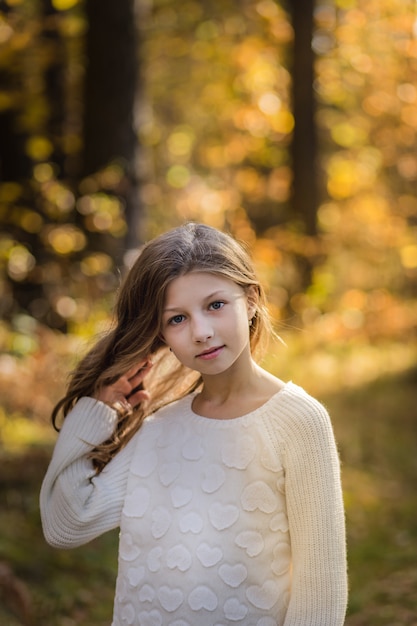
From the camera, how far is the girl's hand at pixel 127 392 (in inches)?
112

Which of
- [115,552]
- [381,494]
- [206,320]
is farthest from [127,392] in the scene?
[381,494]

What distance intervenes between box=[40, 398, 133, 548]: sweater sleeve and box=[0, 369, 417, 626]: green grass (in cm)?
154

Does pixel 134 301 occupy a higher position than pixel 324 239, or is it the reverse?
pixel 324 239

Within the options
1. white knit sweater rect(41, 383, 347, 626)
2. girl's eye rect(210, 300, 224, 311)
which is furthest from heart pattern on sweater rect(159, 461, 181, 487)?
girl's eye rect(210, 300, 224, 311)

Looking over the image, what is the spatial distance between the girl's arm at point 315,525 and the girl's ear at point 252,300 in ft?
1.15

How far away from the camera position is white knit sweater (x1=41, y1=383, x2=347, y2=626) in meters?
2.44

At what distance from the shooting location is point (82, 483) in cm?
274

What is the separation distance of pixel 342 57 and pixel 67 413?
36.9 feet

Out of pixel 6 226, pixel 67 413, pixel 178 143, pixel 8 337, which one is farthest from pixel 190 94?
pixel 67 413

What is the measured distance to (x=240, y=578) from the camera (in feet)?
8.19

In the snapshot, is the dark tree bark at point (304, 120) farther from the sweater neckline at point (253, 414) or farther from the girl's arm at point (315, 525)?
the girl's arm at point (315, 525)

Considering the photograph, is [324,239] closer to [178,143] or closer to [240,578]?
[178,143]

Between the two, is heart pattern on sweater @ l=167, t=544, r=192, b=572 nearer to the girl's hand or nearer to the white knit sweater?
the white knit sweater

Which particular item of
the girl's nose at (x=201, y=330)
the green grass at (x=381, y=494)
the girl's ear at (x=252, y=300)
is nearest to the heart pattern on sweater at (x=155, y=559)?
A: the girl's nose at (x=201, y=330)
